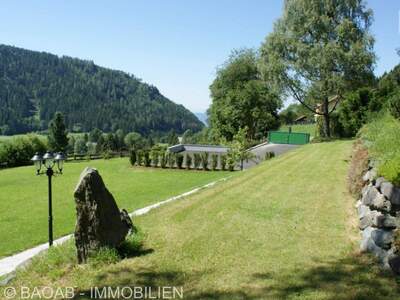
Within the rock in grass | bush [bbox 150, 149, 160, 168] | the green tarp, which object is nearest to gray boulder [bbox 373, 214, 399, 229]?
the rock in grass

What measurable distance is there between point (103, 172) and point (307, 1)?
18.4 metres

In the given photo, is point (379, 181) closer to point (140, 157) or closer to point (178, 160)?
point (178, 160)

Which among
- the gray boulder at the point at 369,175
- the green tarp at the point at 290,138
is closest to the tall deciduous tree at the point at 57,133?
the green tarp at the point at 290,138

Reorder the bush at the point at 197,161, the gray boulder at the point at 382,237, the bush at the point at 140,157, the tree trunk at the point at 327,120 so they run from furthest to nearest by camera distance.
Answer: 1. the bush at the point at 140,157
2. the tree trunk at the point at 327,120
3. the bush at the point at 197,161
4. the gray boulder at the point at 382,237

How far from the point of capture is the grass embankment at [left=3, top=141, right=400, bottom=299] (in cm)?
500

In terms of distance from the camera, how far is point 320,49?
26.1 m

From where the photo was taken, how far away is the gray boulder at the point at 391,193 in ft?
18.4

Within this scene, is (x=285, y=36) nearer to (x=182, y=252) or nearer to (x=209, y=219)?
(x=209, y=219)

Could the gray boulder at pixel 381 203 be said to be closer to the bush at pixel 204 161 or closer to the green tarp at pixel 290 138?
the bush at pixel 204 161

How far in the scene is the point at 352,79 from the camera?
26.6m

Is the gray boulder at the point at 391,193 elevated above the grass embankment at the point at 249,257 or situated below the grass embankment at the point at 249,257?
above

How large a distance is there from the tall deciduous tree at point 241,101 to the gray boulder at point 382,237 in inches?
1291

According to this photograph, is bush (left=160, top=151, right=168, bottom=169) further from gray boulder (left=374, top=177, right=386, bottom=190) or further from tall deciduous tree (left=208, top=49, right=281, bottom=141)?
gray boulder (left=374, top=177, right=386, bottom=190)

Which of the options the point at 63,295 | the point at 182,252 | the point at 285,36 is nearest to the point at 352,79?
the point at 285,36
